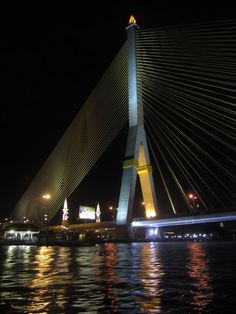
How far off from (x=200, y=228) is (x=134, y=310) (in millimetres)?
115425

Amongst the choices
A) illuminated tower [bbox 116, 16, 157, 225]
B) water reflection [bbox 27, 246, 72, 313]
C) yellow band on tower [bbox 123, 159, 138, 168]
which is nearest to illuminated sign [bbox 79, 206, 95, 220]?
illuminated tower [bbox 116, 16, 157, 225]

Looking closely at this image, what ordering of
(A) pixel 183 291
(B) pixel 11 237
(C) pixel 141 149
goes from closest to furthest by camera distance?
(A) pixel 183 291 < (C) pixel 141 149 < (B) pixel 11 237

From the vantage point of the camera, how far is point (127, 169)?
48.5m

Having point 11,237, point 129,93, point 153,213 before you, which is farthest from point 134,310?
point 11,237

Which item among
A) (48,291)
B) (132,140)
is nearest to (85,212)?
(132,140)

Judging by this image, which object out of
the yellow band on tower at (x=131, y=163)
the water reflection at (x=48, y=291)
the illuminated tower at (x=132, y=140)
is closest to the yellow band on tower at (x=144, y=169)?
the illuminated tower at (x=132, y=140)

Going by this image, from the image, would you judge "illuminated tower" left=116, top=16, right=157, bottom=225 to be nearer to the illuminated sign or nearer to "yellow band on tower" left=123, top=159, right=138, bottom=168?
"yellow band on tower" left=123, top=159, right=138, bottom=168

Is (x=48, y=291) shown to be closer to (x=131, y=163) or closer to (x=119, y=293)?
(x=119, y=293)

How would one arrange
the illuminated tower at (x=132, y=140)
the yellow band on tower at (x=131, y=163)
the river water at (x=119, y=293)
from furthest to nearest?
the yellow band on tower at (x=131, y=163)
the illuminated tower at (x=132, y=140)
the river water at (x=119, y=293)

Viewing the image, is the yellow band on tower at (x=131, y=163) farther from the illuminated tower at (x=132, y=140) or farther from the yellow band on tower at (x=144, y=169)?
the yellow band on tower at (x=144, y=169)

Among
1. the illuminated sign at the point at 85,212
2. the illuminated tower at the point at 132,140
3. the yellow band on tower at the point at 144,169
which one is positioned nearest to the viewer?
the illuminated tower at the point at 132,140

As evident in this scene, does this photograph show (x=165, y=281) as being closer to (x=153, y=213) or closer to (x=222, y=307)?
(x=222, y=307)

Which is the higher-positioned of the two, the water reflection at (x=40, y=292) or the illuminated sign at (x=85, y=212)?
the illuminated sign at (x=85, y=212)

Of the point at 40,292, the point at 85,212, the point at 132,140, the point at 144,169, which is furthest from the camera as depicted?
the point at 85,212
